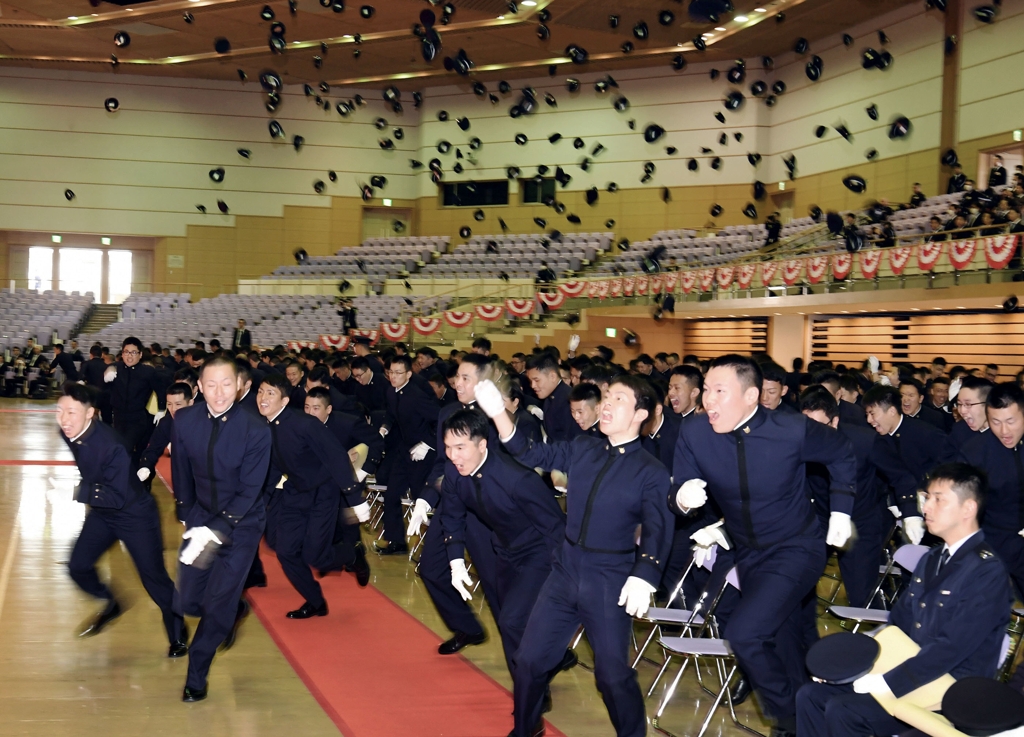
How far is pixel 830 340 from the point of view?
75.3 ft

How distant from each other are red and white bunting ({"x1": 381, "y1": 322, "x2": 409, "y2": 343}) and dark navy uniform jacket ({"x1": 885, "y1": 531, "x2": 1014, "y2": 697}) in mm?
22890

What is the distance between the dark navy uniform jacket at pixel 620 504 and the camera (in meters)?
4.21

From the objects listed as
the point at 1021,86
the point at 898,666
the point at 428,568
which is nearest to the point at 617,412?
the point at 898,666

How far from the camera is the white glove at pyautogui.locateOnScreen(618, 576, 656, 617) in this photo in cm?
399

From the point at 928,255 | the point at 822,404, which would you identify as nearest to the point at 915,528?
the point at 822,404

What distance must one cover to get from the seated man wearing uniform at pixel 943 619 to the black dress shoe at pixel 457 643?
2646mm

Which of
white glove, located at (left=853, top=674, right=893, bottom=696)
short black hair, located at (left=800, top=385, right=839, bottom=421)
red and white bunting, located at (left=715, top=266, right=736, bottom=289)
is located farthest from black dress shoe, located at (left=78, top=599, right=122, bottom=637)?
red and white bunting, located at (left=715, top=266, right=736, bottom=289)

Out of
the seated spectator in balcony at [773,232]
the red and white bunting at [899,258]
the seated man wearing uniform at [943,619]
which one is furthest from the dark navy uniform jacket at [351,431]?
the seated spectator in balcony at [773,232]

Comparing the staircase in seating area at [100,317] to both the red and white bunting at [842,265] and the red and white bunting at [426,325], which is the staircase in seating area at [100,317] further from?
the red and white bunting at [842,265]

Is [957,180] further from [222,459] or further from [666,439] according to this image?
[222,459]

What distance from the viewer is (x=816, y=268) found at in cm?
2022

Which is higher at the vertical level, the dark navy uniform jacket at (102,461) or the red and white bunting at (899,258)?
the red and white bunting at (899,258)

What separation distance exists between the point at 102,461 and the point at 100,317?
29.4 meters

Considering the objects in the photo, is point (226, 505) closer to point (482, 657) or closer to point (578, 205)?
point (482, 657)
